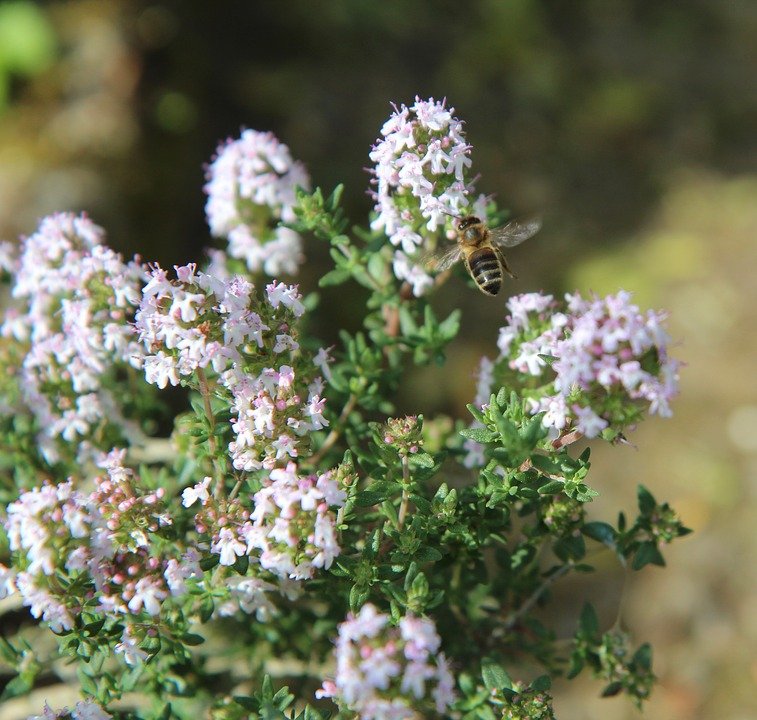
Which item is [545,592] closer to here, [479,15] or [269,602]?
[269,602]

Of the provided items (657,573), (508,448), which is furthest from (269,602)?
(657,573)

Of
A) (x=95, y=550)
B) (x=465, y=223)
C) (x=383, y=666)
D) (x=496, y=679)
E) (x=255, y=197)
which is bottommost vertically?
(x=383, y=666)

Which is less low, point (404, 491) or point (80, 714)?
point (404, 491)

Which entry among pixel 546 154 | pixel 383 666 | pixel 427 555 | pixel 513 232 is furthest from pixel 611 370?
pixel 546 154

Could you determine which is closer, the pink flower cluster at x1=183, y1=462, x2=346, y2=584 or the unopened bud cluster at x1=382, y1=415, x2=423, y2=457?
the pink flower cluster at x1=183, y1=462, x2=346, y2=584

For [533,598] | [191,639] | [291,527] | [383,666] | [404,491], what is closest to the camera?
[383,666]

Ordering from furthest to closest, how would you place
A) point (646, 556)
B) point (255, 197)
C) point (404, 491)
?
point (255, 197) < point (646, 556) < point (404, 491)

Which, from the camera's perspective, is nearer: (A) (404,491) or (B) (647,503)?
(A) (404,491)

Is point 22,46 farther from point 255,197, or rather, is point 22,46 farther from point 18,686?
point 18,686

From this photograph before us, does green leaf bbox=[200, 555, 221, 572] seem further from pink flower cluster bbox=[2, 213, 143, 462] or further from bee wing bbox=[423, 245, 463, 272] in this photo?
bee wing bbox=[423, 245, 463, 272]

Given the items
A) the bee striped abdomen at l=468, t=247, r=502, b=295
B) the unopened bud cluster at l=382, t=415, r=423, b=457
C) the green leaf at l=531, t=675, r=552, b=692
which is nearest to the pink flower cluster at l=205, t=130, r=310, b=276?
the bee striped abdomen at l=468, t=247, r=502, b=295
